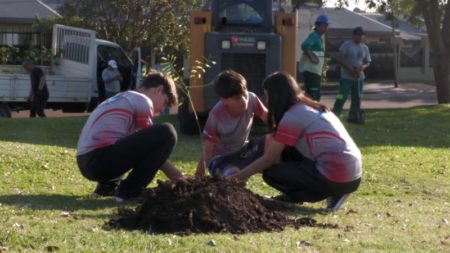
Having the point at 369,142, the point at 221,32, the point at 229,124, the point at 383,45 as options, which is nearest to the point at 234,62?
the point at 221,32

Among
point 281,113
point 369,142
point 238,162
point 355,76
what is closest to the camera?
point 281,113

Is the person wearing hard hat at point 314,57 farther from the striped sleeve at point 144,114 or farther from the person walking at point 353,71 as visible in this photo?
the striped sleeve at point 144,114

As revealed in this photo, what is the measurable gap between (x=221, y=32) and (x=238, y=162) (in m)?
7.66

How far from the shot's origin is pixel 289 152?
9055 mm

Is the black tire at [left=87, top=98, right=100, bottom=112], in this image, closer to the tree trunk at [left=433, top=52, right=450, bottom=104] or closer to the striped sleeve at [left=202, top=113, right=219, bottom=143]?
the tree trunk at [left=433, top=52, right=450, bottom=104]

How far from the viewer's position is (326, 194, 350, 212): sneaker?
8930 mm

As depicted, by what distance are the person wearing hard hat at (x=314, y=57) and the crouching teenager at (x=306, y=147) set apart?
27.7 feet

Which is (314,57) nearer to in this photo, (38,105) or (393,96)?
(38,105)

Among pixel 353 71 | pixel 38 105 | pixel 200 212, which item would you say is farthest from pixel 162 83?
pixel 38 105

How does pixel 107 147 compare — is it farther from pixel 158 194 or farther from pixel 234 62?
pixel 234 62

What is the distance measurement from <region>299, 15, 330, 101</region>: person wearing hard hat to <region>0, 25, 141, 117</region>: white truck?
933 centimetres

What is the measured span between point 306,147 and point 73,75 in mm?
19128

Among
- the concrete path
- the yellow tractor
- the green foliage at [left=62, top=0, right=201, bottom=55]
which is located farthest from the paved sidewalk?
the yellow tractor

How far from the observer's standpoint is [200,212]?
24.3ft
